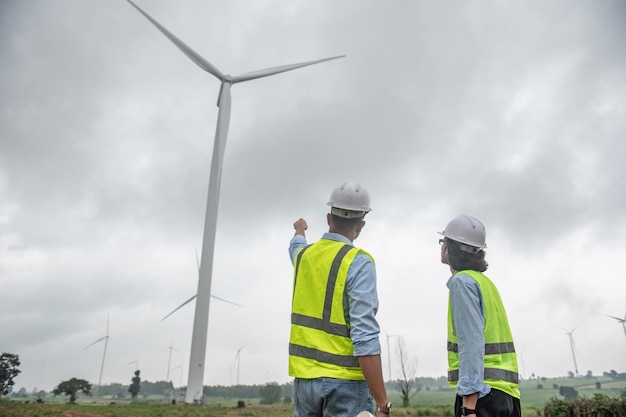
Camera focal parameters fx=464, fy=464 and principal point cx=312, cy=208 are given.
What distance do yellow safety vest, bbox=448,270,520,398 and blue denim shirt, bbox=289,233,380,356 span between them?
128 centimetres

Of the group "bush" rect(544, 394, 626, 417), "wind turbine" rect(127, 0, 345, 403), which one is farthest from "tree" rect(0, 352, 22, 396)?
"bush" rect(544, 394, 626, 417)

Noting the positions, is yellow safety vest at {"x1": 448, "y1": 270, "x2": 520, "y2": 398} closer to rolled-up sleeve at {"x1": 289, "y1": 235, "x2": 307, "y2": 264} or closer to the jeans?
the jeans

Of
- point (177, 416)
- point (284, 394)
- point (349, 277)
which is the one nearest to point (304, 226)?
point (349, 277)

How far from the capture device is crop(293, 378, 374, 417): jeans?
3297 millimetres

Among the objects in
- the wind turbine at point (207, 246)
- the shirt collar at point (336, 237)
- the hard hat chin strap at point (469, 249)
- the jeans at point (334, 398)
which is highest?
the wind turbine at point (207, 246)

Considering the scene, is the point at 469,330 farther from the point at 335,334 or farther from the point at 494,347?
the point at 335,334

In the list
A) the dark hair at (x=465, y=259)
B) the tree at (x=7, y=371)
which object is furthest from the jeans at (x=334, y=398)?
the tree at (x=7, y=371)

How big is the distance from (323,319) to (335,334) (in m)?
0.15

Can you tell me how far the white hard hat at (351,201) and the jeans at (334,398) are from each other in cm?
140

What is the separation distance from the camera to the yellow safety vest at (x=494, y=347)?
408 centimetres

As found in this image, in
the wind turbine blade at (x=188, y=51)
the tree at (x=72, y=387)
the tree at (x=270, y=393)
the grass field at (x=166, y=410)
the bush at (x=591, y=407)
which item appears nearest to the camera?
the bush at (x=591, y=407)

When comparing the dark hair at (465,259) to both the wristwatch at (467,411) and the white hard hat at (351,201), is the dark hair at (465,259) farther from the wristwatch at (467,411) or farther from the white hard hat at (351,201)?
the wristwatch at (467,411)

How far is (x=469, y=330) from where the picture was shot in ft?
13.4

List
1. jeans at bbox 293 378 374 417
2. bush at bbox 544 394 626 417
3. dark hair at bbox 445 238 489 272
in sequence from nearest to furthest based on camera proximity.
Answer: jeans at bbox 293 378 374 417
dark hair at bbox 445 238 489 272
bush at bbox 544 394 626 417
